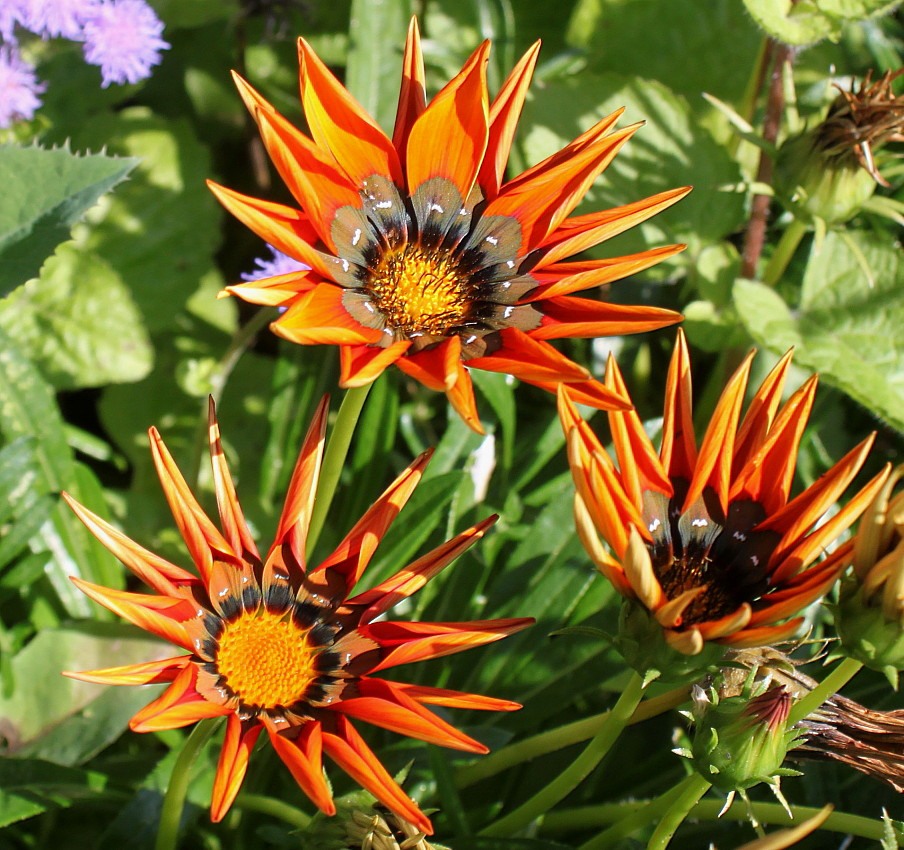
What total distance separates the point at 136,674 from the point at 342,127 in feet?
2.40

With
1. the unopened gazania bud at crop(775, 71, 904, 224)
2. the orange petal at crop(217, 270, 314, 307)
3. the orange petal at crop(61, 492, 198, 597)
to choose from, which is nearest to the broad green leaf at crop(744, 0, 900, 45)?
the unopened gazania bud at crop(775, 71, 904, 224)

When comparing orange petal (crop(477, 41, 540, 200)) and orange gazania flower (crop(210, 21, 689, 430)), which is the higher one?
orange petal (crop(477, 41, 540, 200))

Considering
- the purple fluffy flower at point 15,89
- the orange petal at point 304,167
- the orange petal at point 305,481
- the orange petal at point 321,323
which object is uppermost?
the purple fluffy flower at point 15,89

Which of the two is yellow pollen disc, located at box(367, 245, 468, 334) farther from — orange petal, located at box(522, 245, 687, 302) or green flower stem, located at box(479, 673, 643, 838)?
green flower stem, located at box(479, 673, 643, 838)

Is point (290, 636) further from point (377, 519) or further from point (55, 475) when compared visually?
point (55, 475)

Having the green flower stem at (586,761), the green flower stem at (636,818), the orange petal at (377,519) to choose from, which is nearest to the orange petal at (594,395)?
the orange petal at (377,519)

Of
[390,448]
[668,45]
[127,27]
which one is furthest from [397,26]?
[390,448]

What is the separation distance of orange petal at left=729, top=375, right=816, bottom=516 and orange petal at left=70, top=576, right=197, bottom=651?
0.69 m

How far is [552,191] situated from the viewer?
4.58ft

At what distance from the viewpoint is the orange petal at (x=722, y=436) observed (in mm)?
1238

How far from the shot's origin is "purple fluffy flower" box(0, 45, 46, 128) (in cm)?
203

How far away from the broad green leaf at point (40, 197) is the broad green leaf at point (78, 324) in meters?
0.47

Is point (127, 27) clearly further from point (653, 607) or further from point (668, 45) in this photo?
point (653, 607)

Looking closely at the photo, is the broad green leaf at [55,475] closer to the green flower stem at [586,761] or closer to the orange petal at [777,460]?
the green flower stem at [586,761]
